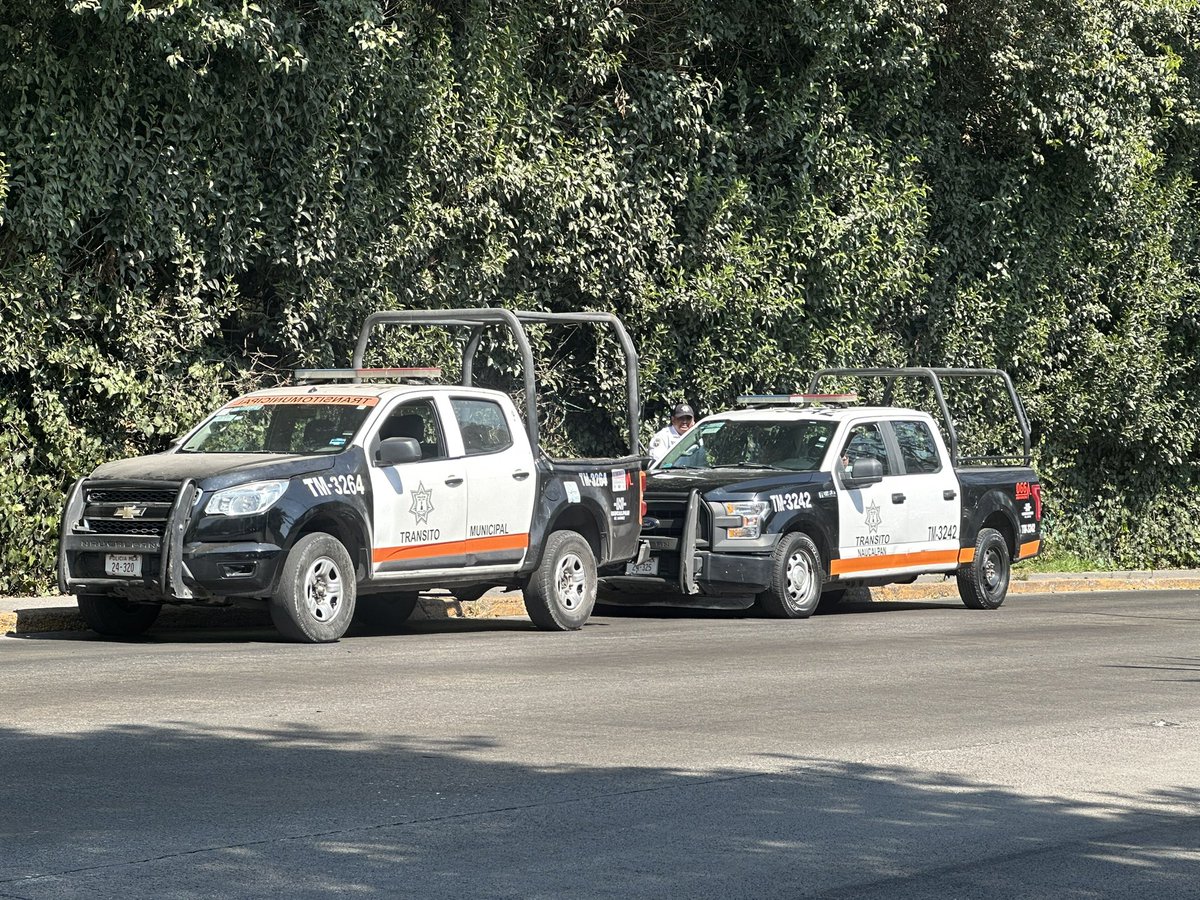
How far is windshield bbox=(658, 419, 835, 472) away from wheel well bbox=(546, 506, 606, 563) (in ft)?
8.36

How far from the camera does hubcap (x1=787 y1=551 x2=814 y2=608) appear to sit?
18.0 meters

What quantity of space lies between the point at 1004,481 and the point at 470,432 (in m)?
7.68

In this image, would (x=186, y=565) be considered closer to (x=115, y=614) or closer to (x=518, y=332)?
(x=115, y=614)

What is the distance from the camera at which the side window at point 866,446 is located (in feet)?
61.9

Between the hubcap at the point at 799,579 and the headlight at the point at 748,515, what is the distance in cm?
52

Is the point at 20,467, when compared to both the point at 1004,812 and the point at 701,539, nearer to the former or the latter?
the point at 701,539

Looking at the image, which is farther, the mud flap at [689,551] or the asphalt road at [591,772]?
the mud flap at [689,551]

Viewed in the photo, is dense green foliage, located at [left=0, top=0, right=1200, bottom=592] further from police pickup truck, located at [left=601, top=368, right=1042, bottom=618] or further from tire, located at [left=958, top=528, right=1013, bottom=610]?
tire, located at [left=958, top=528, right=1013, bottom=610]

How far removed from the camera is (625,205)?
2250 centimetres

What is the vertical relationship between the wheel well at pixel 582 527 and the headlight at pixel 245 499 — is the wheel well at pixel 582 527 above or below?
below

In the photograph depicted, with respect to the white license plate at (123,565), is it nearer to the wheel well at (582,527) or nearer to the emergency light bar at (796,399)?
the wheel well at (582,527)

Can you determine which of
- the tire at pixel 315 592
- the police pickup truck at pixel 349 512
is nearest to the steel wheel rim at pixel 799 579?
the police pickup truck at pixel 349 512

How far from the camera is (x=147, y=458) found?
15.0m

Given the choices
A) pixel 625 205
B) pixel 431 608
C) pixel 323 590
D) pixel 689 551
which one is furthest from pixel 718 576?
pixel 625 205
